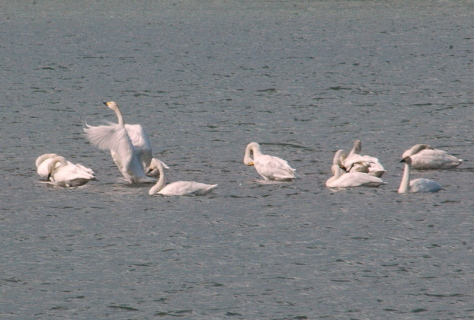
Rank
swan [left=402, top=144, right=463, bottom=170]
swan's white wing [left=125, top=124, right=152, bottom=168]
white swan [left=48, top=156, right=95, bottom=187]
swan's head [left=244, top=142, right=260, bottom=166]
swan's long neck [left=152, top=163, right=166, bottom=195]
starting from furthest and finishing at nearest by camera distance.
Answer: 1. swan's head [left=244, top=142, right=260, bottom=166]
2. swan's white wing [left=125, top=124, right=152, bottom=168]
3. swan [left=402, top=144, right=463, bottom=170]
4. white swan [left=48, top=156, right=95, bottom=187]
5. swan's long neck [left=152, top=163, right=166, bottom=195]

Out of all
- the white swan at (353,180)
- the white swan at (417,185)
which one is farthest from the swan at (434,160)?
the white swan at (417,185)

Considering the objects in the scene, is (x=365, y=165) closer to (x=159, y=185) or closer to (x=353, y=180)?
(x=353, y=180)

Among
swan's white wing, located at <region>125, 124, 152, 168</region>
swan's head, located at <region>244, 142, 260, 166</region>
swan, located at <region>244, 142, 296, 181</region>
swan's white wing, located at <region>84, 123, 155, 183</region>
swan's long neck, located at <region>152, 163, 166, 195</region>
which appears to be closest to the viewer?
swan's long neck, located at <region>152, 163, 166, 195</region>

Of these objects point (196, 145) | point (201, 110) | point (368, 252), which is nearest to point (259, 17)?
point (201, 110)

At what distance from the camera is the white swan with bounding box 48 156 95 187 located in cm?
1798

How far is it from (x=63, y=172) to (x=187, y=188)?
8.30 ft

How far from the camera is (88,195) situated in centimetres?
1747

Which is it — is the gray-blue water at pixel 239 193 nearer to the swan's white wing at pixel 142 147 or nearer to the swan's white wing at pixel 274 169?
the swan's white wing at pixel 274 169

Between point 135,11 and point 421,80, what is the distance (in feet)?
112

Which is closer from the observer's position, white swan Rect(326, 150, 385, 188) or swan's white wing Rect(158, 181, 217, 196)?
swan's white wing Rect(158, 181, 217, 196)

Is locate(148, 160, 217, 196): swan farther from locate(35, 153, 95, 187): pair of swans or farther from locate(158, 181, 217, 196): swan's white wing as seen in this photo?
locate(35, 153, 95, 187): pair of swans

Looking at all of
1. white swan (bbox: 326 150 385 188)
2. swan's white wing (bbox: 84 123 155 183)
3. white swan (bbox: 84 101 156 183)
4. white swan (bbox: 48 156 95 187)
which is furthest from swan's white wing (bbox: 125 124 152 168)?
white swan (bbox: 326 150 385 188)

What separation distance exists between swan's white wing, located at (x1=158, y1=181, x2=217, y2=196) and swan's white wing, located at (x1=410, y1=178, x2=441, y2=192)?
335 cm

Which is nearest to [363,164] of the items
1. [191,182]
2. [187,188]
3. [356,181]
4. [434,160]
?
[356,181]
